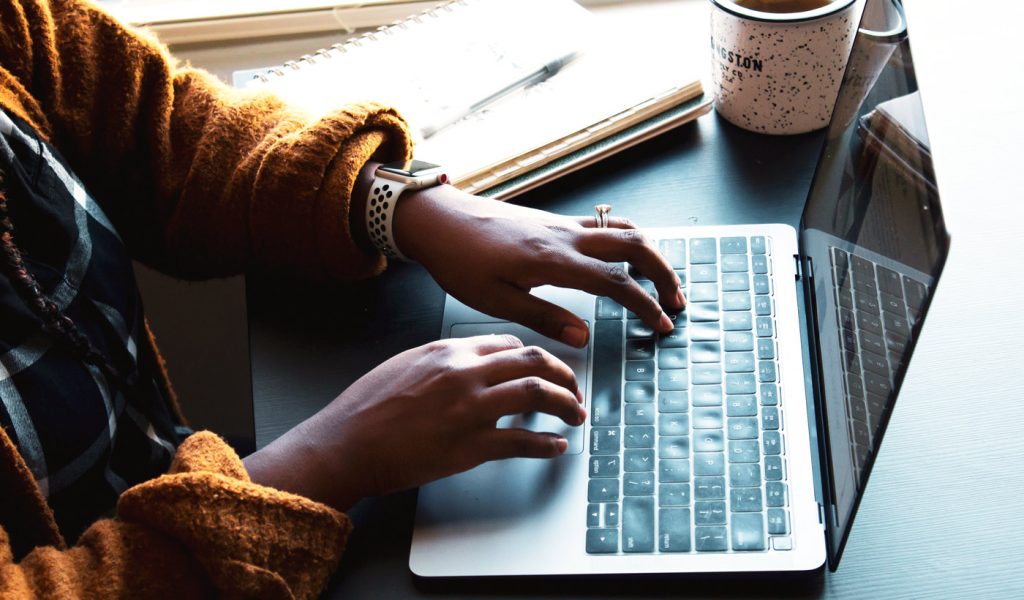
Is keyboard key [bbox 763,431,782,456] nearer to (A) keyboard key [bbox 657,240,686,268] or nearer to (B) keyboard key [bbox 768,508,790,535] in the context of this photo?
(B) keyboard key [bbox 768,508,790,535]

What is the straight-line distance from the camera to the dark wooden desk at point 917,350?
0.56m

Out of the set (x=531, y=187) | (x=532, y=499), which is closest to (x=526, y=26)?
(x=531, y=187)

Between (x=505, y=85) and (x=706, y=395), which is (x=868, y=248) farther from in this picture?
(x=505, y=85)

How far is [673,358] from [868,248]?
160 millimetres

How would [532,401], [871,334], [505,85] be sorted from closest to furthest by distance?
[871,334] → [532,401] → [505,85]

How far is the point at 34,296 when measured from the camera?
672 millimetres

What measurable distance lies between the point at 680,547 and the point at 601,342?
0.58 ft

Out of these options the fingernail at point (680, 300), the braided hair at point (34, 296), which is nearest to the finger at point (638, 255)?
the fingernail at point (680, 300)

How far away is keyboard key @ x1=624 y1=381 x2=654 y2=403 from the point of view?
0.65m

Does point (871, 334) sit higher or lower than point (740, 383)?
higher

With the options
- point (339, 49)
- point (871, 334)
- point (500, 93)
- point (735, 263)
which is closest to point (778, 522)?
point (871, 334)

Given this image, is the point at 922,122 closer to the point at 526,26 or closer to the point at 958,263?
the point at 958,263

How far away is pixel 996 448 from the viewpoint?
0.62m

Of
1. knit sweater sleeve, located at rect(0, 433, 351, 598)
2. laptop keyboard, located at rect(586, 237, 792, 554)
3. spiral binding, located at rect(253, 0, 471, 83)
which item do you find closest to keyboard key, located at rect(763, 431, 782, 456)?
laptop keyboard, located at rect(586, 237, 792, 554)
